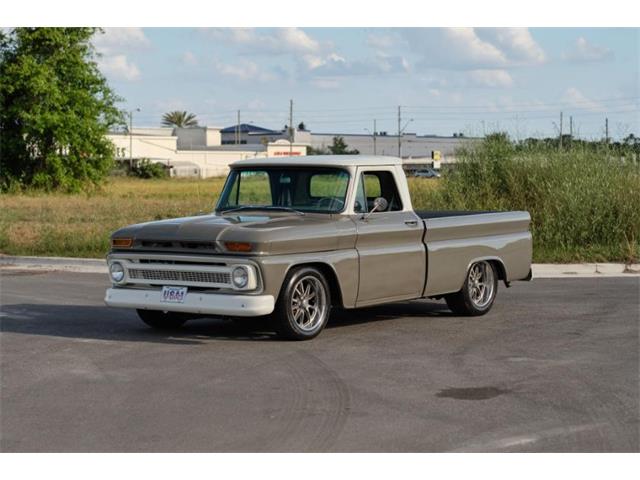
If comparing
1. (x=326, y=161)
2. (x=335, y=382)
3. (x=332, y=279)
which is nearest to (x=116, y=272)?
(x=332, y=279)

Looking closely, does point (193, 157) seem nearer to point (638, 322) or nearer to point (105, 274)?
point (105, 274)

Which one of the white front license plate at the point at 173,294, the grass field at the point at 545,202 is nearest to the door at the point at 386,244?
the white front license plate at the point at 173,294

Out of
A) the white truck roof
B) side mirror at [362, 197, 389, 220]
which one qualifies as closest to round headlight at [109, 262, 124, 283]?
the white truck roof

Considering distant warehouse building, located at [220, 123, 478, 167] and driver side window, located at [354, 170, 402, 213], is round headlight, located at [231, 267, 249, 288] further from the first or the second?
distant warehouse building, located at [220, 123, 478, 167]

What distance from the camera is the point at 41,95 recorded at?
58.7 meters

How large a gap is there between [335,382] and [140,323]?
4205 millimetres

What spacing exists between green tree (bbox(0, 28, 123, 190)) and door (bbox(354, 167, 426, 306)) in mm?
47197

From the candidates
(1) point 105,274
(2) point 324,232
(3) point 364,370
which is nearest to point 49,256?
(1) point 105,274

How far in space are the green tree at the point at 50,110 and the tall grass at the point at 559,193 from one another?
3748 centimetres

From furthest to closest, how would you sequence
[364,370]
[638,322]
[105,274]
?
[105,274] → [638,322] → [364,370]

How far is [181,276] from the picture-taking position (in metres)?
11.3

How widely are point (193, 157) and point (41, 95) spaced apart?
204 ft

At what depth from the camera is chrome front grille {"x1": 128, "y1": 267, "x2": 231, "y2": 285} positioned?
36.2ft

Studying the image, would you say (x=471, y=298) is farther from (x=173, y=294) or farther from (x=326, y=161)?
(x=173, y=294)
